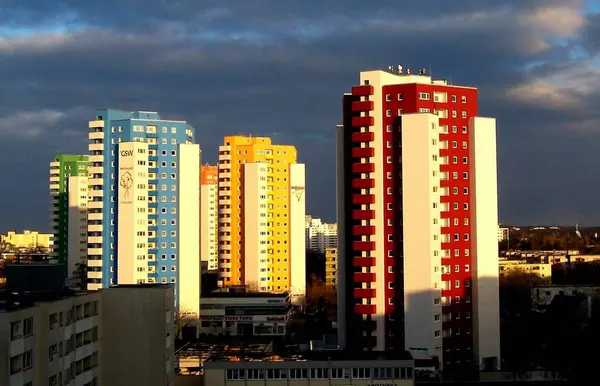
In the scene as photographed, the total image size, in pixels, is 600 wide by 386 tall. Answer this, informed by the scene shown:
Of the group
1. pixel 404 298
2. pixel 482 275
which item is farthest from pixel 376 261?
pixel 482 275

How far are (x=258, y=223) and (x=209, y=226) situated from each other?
18.3 metres

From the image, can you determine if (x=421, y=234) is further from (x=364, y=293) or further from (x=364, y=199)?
(x=364, y=293)

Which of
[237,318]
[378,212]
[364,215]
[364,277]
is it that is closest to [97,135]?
[237,318]

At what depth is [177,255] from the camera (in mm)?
59938

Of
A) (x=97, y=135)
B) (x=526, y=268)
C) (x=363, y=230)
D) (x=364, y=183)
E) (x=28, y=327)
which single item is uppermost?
(x=97, y=135)

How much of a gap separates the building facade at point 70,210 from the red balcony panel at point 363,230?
50.3 metres

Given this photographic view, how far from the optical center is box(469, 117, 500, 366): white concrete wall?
143 feet

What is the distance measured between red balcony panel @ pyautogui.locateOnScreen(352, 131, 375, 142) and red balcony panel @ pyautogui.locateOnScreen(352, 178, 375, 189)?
7.27ft

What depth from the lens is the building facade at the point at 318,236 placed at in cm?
15625

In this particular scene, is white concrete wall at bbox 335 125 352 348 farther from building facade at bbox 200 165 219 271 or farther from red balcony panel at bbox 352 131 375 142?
Result: building facade at bbox 200 165 219 271

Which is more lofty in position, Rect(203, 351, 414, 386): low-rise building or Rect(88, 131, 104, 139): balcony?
Rect(88, 131, 104, 139): balcony

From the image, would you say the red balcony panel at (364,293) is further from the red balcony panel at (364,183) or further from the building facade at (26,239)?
the building facade at (26,239)

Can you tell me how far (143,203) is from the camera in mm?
57750

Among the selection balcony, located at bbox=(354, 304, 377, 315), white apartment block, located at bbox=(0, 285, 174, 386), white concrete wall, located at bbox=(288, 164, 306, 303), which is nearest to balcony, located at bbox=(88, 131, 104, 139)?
balcony, located at bbox=(354, 304, 377, 315)
